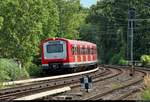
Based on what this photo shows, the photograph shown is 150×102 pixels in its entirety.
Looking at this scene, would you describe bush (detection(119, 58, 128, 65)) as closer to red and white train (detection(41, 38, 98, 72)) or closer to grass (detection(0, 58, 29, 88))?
red and white train (detection(41, 38, 98, 72))

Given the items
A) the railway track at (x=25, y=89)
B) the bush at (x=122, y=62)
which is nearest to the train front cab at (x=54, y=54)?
the railway track at (x=25, y=89)

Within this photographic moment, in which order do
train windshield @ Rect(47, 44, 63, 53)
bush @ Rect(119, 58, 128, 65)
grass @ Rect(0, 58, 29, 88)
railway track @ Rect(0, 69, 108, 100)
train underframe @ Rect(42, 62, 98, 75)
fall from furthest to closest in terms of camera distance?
1. bush @ Rect(119, 58, 128, 65)
2. train windshield @ Rect(47, 44, 63, 53)
3. train underframe @ Rect(42, 62, 98, 75)
4. grass @ Rect(0, 58, 29, 88)
5. railway track @ Rect(0, 69, 108, 100)

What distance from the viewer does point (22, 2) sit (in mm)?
41531

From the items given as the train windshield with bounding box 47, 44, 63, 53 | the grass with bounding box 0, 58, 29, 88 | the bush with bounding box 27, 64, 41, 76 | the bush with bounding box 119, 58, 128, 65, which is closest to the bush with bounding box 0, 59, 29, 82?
the grass with bounding box 0, 58, 29, 88

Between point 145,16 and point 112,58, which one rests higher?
point 145,16

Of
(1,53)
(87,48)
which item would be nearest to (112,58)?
(87,48)

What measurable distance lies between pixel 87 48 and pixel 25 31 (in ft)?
38.0

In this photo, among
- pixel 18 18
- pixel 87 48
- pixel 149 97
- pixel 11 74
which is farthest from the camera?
pixel 87 48

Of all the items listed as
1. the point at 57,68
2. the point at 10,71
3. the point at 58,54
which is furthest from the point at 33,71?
the point at 10,71

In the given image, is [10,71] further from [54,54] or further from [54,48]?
[54,48]

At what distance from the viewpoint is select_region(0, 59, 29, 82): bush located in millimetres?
33400

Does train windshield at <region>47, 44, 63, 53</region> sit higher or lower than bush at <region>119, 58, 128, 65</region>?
higher

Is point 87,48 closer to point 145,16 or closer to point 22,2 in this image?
point 22,2

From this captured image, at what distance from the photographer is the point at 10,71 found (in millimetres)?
35094
